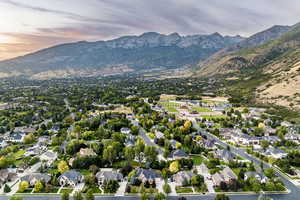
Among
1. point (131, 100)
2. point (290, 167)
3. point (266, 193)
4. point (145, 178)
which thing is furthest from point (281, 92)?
point (145, 178)

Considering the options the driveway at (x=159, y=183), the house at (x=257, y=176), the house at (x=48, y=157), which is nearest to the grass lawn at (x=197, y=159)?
the house at (x=257, y=176)

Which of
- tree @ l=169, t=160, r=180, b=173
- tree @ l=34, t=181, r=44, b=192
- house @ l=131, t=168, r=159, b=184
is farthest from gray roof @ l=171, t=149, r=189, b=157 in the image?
tree @ l=34, t=181, r=44, b=192

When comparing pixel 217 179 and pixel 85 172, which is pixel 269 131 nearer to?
pixel 217 179

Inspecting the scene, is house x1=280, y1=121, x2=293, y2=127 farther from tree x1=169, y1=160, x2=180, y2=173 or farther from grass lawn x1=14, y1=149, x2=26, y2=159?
grass lawn x1=14, y1=149, x2=26, y2=159

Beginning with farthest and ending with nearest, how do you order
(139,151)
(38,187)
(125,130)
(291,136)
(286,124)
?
(286,124)
(125,130)
(291,136)
(139,151)
(38,187)

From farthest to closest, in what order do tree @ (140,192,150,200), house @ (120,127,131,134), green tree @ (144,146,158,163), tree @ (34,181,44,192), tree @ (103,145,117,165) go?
house @ (120,127,131,134) → green tree @ (144,146,158,163) → tree @ (103,145,117,165) → tree @ (34,181,44,192) → tree @ (140,192,150,200)

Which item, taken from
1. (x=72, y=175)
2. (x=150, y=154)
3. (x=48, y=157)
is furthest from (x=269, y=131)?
(x=48, y=157)
